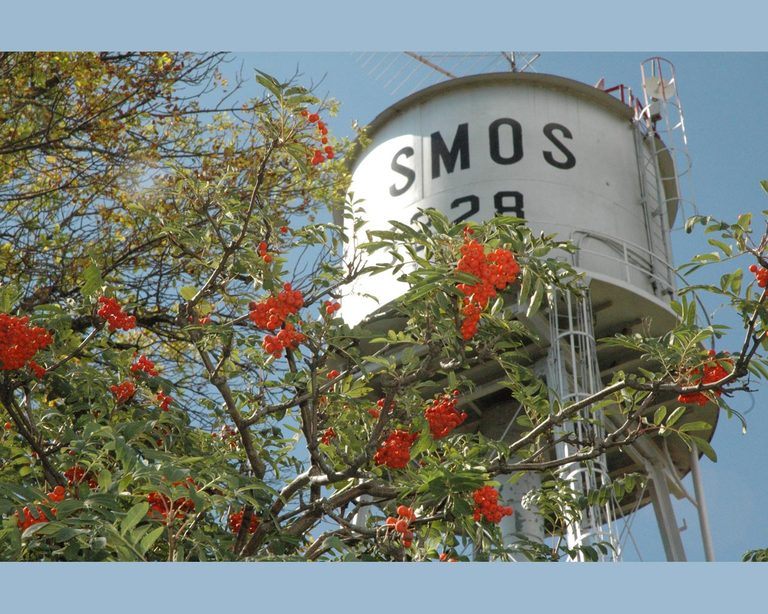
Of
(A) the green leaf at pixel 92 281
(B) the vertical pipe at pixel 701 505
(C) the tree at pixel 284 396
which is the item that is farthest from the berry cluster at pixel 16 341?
(B) the vertical pipe at pixel 701 505

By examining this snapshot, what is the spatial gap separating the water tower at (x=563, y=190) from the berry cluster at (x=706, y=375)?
150 inches

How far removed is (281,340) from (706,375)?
142 cm

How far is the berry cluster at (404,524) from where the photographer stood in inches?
126

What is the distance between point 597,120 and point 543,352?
7.35 ft

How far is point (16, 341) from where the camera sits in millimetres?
3354

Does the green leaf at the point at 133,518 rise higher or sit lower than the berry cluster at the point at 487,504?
lower

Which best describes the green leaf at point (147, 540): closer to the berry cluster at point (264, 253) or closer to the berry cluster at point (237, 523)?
the berry cluster at point (237, 523)

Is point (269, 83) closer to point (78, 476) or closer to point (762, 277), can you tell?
point (78, 476)

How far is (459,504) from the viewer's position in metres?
3.34

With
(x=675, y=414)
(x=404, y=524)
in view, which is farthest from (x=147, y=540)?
(x=675, y=414)

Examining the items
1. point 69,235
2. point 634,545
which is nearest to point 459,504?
point 69,235

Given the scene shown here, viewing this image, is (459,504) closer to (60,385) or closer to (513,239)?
(513,239)

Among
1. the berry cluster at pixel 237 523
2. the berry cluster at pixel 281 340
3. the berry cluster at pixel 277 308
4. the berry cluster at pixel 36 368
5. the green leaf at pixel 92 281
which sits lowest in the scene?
the berry cluster at pixel 237 523

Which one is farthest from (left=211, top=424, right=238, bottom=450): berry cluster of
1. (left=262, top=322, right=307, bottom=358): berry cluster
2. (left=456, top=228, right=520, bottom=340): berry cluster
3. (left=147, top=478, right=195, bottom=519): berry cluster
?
(left=456, top=228, right=520, bottom=340): berry cluster
